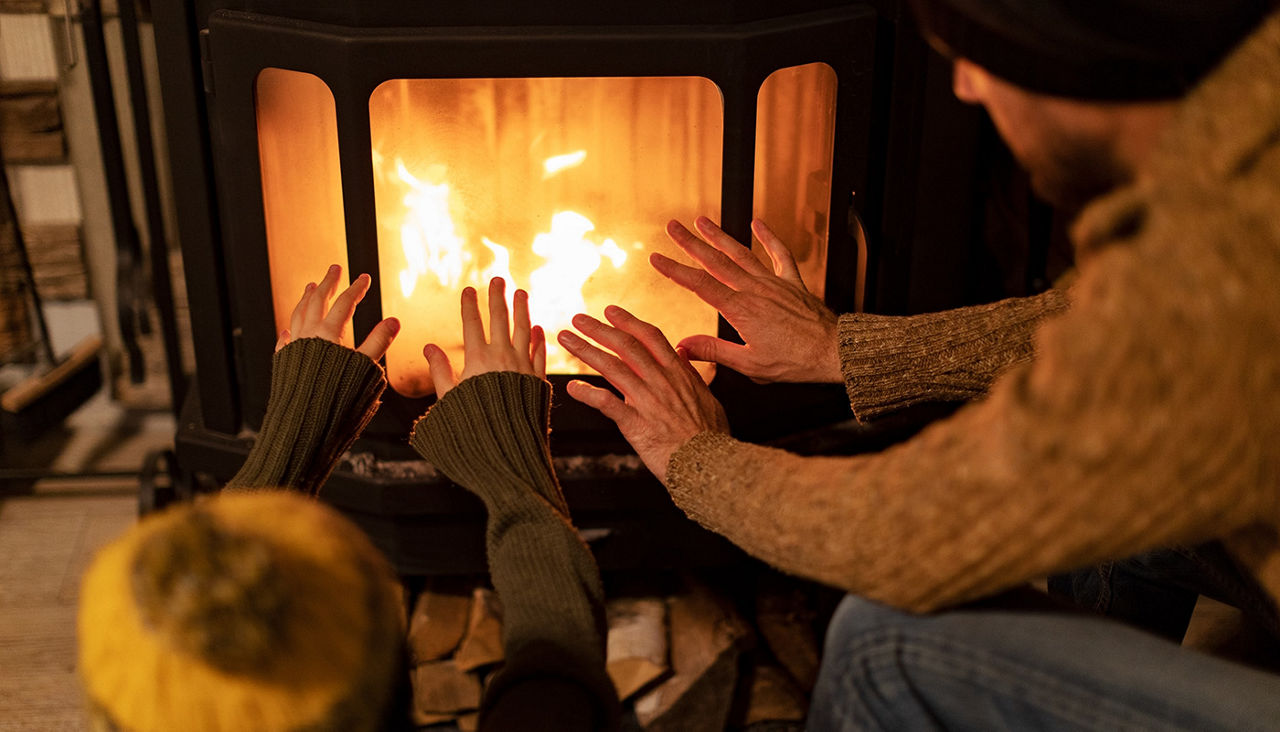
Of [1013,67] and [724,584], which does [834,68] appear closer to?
[1013,67]

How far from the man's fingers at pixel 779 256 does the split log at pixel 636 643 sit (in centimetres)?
42

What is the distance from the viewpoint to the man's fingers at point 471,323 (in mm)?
1024

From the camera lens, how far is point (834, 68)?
111 centimetres

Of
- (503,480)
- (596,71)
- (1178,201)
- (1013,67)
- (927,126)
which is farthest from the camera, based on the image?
(927,126)

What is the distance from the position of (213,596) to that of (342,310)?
0.65m

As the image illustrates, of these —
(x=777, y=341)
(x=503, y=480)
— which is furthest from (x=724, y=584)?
(x=503, y=480)

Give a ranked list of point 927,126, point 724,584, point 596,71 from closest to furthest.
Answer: point 596,71
point 927,126
point 724,584

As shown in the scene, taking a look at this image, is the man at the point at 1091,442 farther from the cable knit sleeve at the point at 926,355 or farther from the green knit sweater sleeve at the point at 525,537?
the cable knit sleeve at the point at 926,355

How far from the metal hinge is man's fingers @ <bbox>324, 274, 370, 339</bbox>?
248mm

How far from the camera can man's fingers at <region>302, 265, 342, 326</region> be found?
1.08 metres

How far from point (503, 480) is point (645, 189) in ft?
1.22

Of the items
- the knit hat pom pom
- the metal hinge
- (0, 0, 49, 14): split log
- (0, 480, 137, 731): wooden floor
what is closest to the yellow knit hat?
the knit hat pom pom

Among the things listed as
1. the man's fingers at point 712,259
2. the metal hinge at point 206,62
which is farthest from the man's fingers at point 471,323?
the metal hinge at point 206,62

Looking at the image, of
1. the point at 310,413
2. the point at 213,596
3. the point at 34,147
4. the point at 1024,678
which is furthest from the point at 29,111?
the point at 1024,678
